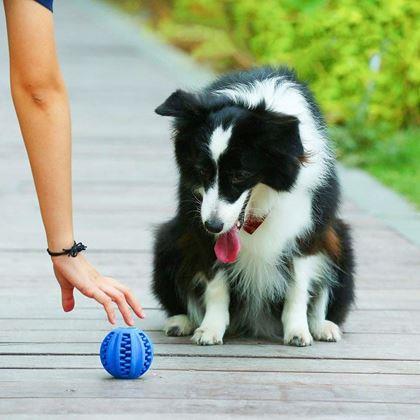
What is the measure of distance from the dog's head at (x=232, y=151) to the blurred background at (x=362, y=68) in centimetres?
367

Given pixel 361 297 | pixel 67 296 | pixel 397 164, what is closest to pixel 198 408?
pixel 67 296

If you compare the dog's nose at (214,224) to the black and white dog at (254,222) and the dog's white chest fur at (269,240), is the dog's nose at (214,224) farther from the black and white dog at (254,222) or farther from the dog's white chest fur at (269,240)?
the dog's white chest fur at (269,240)

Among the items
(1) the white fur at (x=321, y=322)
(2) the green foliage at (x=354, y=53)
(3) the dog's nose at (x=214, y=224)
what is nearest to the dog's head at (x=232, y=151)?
(3) the dog's nose at (x=214, y=224)

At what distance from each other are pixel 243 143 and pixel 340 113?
19.5ft

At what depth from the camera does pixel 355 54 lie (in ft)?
32.6

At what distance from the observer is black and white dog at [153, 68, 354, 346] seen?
4.27 metres

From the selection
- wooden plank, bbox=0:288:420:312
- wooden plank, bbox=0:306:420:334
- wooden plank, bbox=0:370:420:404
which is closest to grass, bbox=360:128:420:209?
wooden plank, bbox=0:288:420:312

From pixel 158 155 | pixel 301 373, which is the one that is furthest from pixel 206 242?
pixel 158 155

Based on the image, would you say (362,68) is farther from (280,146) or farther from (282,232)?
(280,146)

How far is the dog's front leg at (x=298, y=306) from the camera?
180 inches

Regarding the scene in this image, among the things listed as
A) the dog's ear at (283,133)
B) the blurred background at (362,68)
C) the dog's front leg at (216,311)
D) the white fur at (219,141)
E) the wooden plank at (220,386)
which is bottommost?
the blurred background at (362,68)

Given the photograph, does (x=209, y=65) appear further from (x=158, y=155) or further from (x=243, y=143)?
(x=243, y=143)

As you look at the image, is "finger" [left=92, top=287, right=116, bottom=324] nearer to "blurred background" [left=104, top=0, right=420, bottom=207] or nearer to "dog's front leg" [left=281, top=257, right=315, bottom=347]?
"dog's front leg" [left=281, top=257, right=315, bottom=347]

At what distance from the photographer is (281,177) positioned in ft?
14.3
